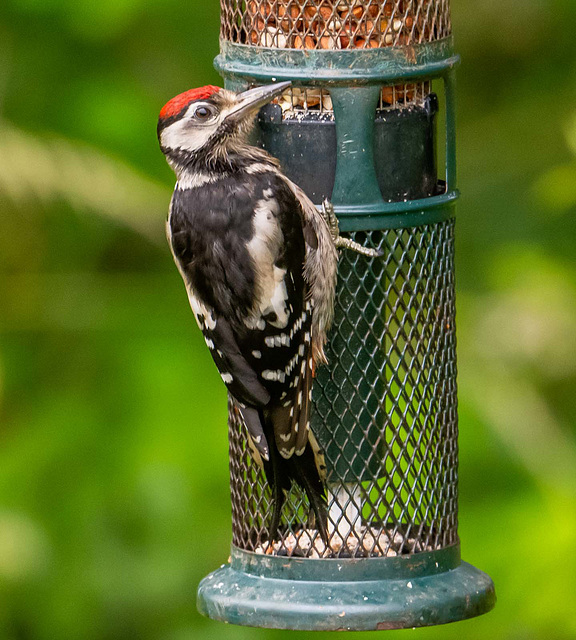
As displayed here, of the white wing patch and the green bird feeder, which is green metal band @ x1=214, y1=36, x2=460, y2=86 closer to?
the green bird feeder

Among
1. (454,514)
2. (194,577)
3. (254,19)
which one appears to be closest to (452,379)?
(454,514)

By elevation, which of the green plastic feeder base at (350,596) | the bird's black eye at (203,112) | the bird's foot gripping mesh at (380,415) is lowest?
the green plastic feeder base at (350,596)

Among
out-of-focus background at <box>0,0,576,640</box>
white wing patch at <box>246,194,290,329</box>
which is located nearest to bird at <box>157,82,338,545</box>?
white wing patch at <box>246,194,290,329</box>

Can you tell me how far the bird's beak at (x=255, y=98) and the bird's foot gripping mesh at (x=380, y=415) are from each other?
47 centimetres

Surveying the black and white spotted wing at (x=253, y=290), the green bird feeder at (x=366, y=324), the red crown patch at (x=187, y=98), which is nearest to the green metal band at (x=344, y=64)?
the green bird feeder at (x=366, y=324)

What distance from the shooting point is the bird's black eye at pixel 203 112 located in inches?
149

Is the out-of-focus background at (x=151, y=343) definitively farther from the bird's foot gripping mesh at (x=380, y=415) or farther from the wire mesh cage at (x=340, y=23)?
the wire mesh cage at (x=340, y=23)

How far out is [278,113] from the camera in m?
3.80

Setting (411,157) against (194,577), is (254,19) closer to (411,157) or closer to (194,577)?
(411,157)

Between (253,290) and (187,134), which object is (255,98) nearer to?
(187,134)

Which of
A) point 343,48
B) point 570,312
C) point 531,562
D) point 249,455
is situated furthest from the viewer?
point 570,312

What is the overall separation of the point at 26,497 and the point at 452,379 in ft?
7.06

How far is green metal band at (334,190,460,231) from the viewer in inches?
146

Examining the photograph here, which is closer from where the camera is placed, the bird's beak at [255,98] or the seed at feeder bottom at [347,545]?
the bird's beak at [255,98]
